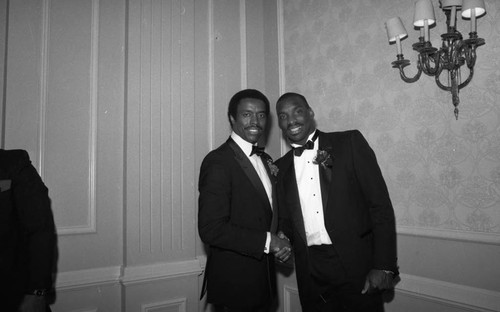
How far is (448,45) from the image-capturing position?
2.04m

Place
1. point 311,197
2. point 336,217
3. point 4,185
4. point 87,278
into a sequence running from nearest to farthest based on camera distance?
point 4,185 < point 336,217 < point 311,197 < point 87,278

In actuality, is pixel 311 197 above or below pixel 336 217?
above

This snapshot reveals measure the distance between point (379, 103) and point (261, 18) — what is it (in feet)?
5.98

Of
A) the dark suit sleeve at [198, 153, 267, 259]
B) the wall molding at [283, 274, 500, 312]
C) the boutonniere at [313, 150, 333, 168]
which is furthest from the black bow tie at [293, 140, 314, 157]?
the wall molding at [283, 274, 500, 312]

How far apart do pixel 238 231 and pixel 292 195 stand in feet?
1.55

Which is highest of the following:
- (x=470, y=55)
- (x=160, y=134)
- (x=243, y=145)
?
(x=470, y=55)

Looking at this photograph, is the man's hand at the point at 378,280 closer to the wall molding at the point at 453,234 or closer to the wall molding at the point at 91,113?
the wall molding at the point at 453,234

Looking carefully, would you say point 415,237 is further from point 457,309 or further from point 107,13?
point 107,13

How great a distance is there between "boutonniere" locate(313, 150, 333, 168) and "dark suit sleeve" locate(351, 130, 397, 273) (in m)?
0.15

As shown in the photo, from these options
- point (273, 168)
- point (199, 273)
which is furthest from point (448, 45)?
point (199, 273)

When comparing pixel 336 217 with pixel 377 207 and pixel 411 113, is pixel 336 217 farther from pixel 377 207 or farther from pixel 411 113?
pixel 411 113

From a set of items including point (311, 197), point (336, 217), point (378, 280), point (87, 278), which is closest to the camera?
point (378, 280)

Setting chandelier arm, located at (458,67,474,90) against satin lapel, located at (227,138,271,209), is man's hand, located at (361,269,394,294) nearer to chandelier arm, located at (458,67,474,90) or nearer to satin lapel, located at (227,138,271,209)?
satin lapel, located at (227,138,271,209)

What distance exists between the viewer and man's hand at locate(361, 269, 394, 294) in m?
1.91
